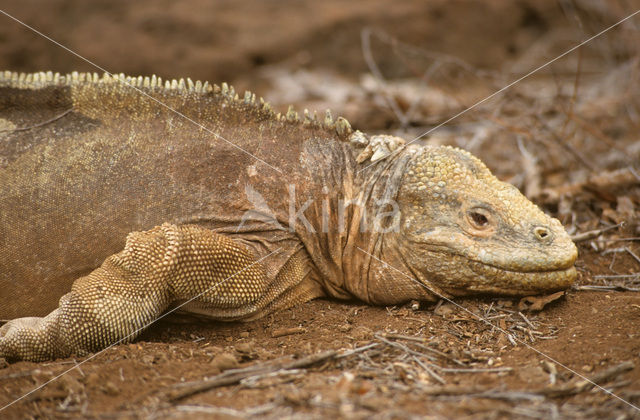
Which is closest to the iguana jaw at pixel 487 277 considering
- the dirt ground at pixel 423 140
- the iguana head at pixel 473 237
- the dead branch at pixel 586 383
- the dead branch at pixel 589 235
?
the iguana head at pixel 473 237

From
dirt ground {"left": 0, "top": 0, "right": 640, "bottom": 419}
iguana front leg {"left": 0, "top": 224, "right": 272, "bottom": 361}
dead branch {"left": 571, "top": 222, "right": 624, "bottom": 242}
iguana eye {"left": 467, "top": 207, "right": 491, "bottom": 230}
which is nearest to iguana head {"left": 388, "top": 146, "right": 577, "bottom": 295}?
iguana eye {"left": 467, "top": 207, "right": 491, "bottom": 230}

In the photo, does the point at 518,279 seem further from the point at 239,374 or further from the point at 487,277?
the point at 239,374

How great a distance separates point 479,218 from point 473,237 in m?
0.20

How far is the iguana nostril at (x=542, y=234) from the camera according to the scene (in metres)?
4.81

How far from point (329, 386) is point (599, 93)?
972cm

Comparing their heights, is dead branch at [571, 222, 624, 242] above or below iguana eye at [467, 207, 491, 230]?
below

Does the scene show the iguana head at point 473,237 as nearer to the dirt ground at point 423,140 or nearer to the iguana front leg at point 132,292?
the dirt ground at point 423,140

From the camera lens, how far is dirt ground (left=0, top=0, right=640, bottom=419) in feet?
11.7

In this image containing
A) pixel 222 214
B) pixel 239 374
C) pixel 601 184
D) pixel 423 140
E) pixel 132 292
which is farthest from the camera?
pixel 423 140

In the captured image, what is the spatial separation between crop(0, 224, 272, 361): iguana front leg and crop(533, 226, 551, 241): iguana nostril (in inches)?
95.6

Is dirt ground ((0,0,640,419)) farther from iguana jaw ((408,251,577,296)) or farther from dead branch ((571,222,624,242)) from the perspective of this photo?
iguana jaw ((408,251,577,296))

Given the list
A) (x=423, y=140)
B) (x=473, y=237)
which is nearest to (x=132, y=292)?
(x=473, y=237)

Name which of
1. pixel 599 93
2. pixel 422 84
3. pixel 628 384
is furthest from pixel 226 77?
pixel 628 384

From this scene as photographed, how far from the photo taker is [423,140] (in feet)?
29.9
